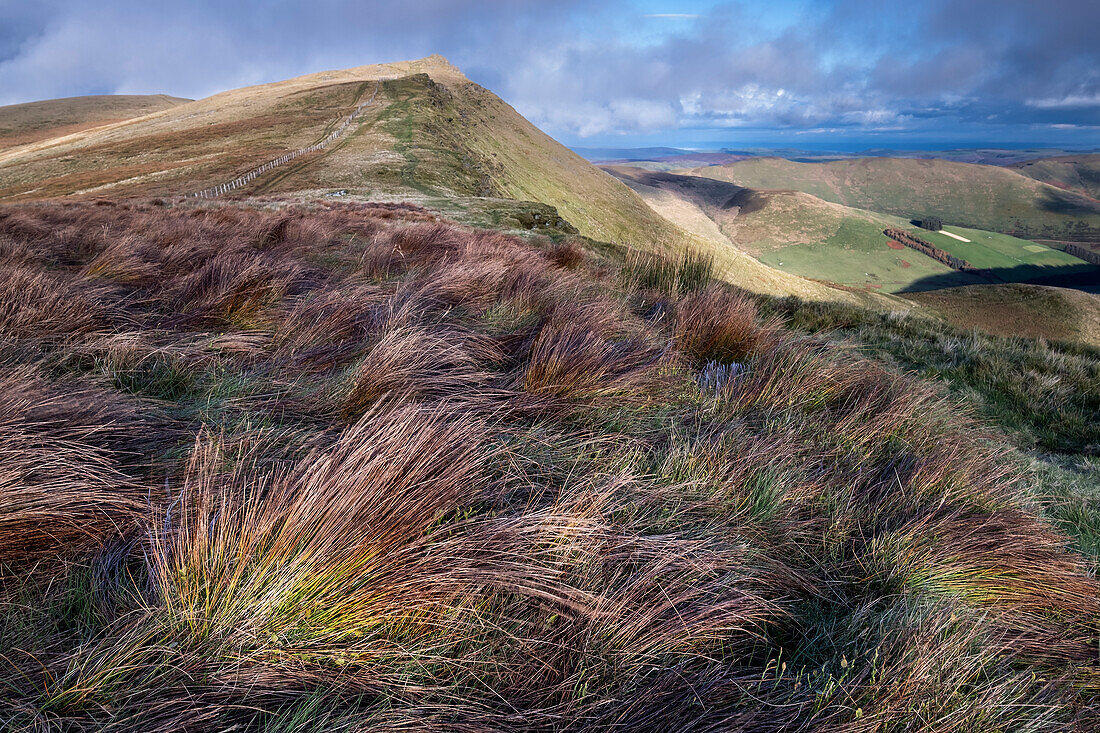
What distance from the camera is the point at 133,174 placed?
125 ft

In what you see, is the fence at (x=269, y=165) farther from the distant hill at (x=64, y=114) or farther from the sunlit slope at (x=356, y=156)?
the distant hill at (x=64, y=114)

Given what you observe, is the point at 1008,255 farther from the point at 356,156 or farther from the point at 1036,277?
the point at 356,156

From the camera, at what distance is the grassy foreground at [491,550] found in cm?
102

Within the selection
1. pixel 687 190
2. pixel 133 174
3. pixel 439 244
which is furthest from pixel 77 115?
pixel 687 190

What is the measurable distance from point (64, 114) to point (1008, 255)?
709ft

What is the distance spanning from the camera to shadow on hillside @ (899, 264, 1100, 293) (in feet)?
353

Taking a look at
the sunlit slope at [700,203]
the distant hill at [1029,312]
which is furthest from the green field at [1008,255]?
the distant hill at [1029,312]

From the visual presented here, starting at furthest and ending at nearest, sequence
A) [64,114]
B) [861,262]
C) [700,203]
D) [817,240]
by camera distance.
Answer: [700,203] → [817,240] → [861,262] → [64,114]

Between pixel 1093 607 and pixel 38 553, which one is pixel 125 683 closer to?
pixel 38 553

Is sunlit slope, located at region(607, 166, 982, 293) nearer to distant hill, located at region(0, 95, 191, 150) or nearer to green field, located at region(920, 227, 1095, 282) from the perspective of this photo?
green field, located at region(920, 227, 1095, 282)

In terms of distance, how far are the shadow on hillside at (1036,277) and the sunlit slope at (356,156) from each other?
82500mm

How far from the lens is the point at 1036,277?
115 meters

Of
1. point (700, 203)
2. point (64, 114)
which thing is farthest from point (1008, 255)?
point (64, 114)

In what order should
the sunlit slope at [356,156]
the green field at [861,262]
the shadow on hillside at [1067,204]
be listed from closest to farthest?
the sunlit slope at [356,156] < the green field at [861,262] < the shadow on hillside at [1067,204]
